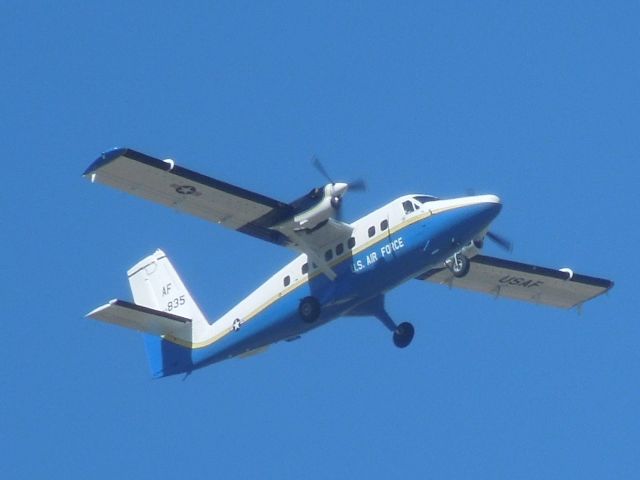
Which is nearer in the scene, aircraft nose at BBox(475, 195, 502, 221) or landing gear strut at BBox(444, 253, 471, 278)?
aircraft nose at BBox(475, 195, 502, 221)

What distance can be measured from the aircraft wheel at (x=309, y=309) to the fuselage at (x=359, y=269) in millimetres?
159

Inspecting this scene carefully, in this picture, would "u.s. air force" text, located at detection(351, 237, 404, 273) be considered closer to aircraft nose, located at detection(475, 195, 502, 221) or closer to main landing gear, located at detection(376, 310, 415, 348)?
aircraft nose, located at detection(475, 195, 502, 221)

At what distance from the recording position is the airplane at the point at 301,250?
40.9 meters

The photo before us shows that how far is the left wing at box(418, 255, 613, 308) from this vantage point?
46.8m

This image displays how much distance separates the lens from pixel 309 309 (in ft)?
138

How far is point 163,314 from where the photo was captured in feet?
149

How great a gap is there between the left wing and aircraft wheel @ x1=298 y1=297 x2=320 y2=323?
5.13 metres

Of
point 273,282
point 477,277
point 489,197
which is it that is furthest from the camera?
point 477,277

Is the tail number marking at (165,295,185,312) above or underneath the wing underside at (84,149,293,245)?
underneath

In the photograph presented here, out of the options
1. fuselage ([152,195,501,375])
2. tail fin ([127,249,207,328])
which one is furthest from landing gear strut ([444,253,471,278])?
tail fin ([127,249,207,328])

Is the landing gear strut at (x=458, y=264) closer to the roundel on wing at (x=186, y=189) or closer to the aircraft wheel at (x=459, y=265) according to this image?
the aircraft wheel at (x=459, y=265)

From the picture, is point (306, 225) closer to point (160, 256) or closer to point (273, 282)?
point (273, 282)

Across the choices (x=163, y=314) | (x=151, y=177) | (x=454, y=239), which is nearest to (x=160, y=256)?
(x=163, y=314)

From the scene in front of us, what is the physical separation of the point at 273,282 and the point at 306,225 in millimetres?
2116
